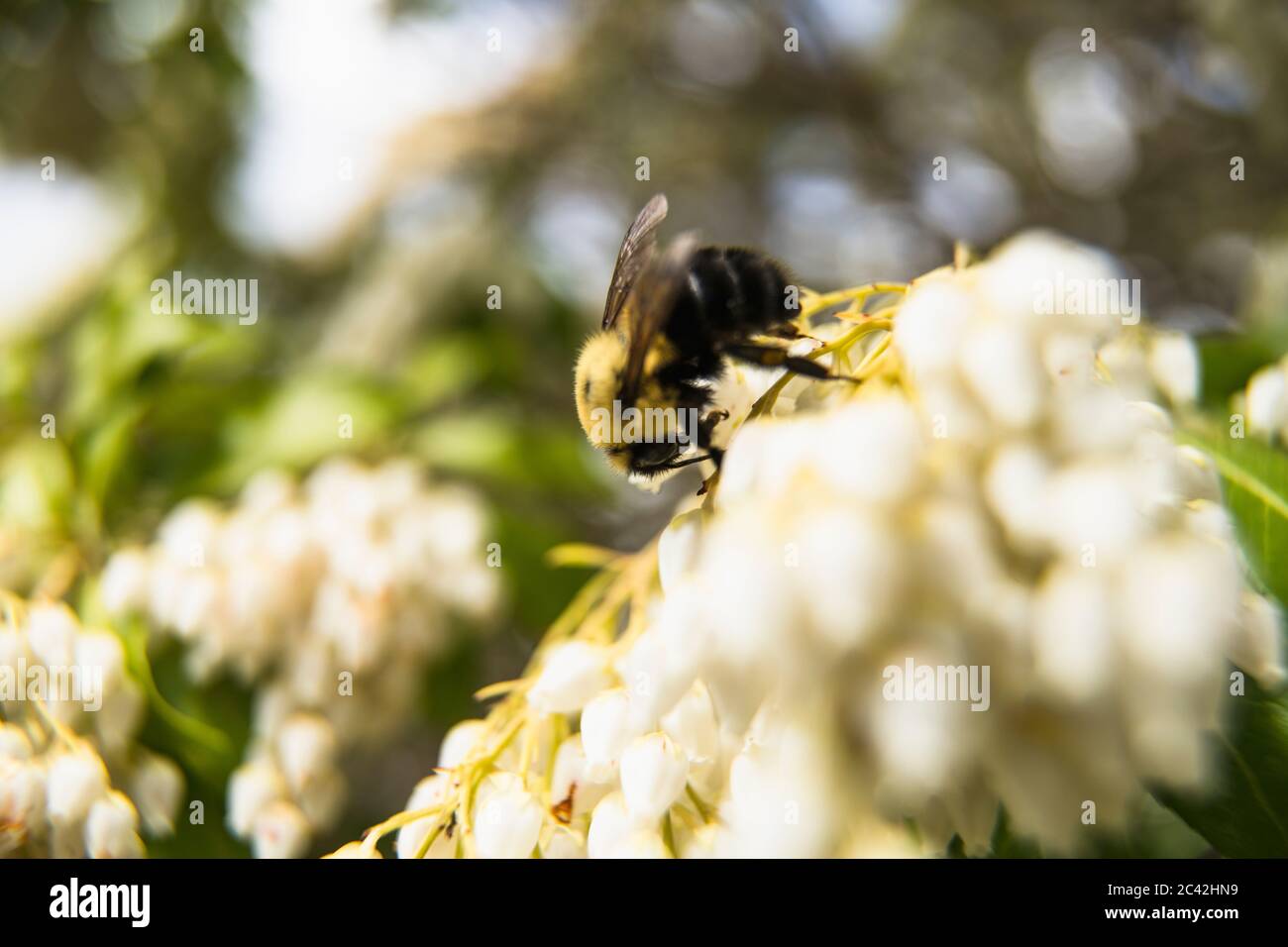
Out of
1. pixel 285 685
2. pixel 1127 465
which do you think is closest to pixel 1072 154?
pixel 285 685

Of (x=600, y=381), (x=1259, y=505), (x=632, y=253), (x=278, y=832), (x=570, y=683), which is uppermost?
(x=632, y=253)

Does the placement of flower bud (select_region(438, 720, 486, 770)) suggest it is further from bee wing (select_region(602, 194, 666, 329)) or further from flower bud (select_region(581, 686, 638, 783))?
bee wing (select_region(602, 194, 666, 329))

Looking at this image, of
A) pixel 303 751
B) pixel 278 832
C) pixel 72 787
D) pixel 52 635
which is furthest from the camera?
pixel 303 751

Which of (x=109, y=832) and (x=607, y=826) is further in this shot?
(x=109, y=832)

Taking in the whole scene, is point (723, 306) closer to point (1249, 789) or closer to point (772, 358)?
point (772, 358)

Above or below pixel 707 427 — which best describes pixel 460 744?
below

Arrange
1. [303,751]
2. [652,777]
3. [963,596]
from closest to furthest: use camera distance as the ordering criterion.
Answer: [963,596], [652,777], [303,751]

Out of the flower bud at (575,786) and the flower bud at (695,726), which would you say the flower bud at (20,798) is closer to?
the flower bud at (575,786)

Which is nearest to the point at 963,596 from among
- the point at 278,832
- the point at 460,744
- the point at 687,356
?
the point at 687,356
